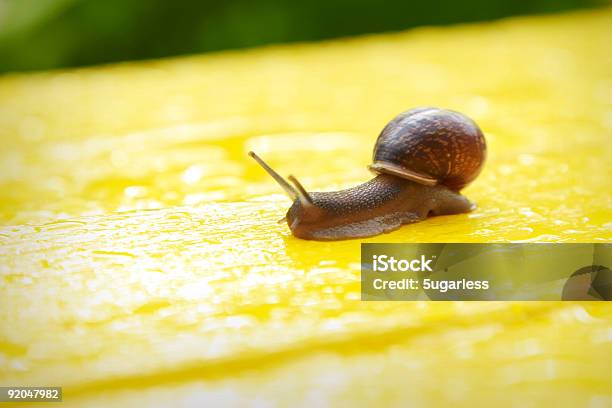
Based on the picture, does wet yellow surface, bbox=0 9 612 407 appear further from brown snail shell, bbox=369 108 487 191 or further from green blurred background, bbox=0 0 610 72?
green blurred background, bbox=0 0 610 72

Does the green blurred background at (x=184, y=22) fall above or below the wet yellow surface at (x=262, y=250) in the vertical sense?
above

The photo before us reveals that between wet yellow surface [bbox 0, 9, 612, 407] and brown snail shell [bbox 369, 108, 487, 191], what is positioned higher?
brown snail shell [bbox 369, 108, 487, 191]

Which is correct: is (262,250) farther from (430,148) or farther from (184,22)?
(184,22)

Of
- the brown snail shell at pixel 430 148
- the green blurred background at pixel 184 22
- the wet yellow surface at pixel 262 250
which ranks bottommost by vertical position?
the wet yellow surface at pixel 262 250

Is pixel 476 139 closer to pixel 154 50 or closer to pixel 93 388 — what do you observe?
pixel 93 388

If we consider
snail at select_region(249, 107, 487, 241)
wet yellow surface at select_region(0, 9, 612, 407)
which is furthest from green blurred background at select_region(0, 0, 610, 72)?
snail at select_region(249, 107, 487, 241)

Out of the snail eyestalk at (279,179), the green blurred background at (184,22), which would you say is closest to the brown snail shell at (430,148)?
the snail eyestalk at (279,179)

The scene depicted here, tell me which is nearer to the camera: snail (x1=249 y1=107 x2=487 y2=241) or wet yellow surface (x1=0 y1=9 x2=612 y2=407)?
wet yellow surface (x1=0 y1=9 x2=612 y2=407)

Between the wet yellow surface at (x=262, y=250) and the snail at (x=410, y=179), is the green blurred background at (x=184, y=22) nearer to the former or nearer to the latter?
the wet yellow surface at (x=262, y=250)
